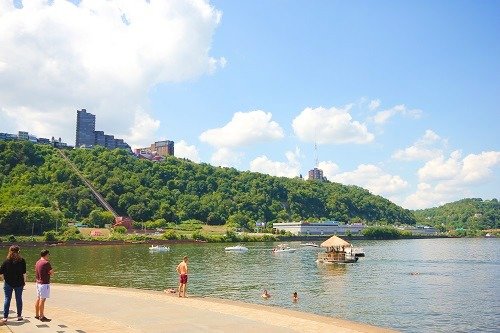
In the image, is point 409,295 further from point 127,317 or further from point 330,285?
point 127,317

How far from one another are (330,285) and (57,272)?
3816cm

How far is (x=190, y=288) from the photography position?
5050 cm

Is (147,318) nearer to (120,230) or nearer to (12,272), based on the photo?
(12,272)

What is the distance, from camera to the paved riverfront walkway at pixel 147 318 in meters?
19.6

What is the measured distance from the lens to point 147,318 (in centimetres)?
2222

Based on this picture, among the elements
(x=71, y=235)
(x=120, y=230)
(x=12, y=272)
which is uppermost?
(x=120, y=230)

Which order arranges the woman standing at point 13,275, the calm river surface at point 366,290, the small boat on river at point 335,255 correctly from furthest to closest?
1. the small boat on river at point 335,255
2. the calm river surface at point 366,290
3. the woman standing at point 13,275

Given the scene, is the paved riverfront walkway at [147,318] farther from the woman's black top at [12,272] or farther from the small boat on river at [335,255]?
the small boat on river at [335,255]

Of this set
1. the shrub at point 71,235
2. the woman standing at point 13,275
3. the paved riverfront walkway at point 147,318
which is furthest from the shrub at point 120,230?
the woman standing at point 13,275

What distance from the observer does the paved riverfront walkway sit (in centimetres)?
1961

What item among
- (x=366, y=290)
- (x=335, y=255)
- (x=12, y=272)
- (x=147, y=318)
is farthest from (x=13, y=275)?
(x=335, y=255)

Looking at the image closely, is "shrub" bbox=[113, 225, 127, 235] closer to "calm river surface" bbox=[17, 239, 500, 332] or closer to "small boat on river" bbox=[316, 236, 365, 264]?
"small boat on river" bbox=[316, 236, 365, 264]

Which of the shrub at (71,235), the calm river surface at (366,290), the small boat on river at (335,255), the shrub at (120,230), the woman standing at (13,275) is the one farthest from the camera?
the shrub at (120,230)

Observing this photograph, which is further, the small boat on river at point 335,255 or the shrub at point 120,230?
the shrub at point 120,230
